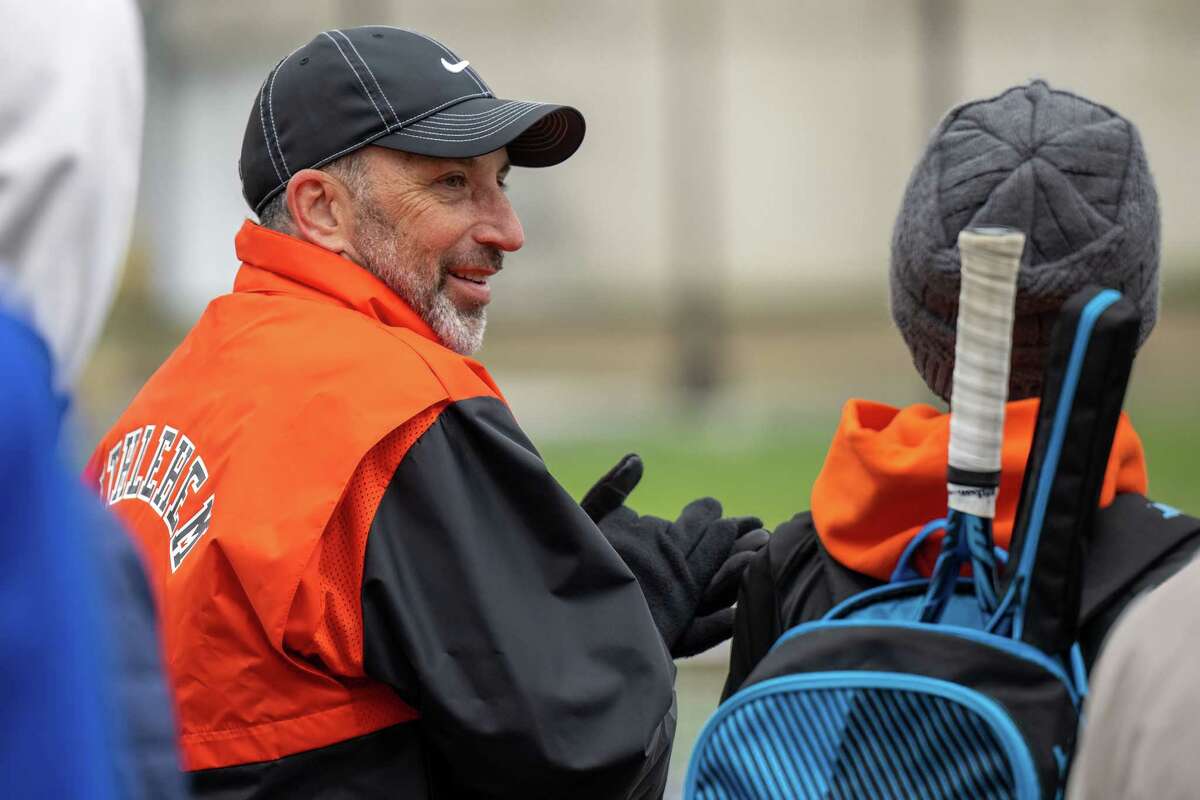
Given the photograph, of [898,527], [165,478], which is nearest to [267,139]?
[165,478]

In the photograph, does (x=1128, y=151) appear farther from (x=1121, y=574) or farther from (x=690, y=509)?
(x=690, y=509)

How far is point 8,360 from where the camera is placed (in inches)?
31.1

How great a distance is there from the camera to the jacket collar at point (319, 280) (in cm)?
235

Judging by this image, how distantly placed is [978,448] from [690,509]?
1.07 meters

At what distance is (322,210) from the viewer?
A: 100 inches

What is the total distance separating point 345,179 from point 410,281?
0.59 feet

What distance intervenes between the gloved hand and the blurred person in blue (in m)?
1.34

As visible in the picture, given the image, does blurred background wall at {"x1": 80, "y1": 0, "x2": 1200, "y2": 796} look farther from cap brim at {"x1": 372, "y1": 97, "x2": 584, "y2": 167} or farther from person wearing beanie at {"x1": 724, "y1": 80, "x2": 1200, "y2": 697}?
person wearing beanie at {"x1": 724, "y1": 80, "x2": 1200, "y2": 697}

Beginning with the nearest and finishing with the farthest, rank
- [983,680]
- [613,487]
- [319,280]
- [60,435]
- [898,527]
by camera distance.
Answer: [60,435] < [983,680] < [898,527] < [319,280] < [613,487]

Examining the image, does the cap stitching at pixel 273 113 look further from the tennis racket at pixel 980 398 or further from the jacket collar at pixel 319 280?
the tennis racket at pixel 980 398

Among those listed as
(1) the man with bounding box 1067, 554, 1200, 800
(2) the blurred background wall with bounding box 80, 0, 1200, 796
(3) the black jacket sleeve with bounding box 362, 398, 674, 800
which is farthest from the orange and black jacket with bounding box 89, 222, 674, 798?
(2) the blurred background wall with bounding box 80, 0, 1200, 796

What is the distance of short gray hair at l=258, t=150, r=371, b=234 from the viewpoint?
2.54m

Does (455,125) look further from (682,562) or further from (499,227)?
(682,562)

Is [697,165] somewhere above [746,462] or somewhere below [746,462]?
above
